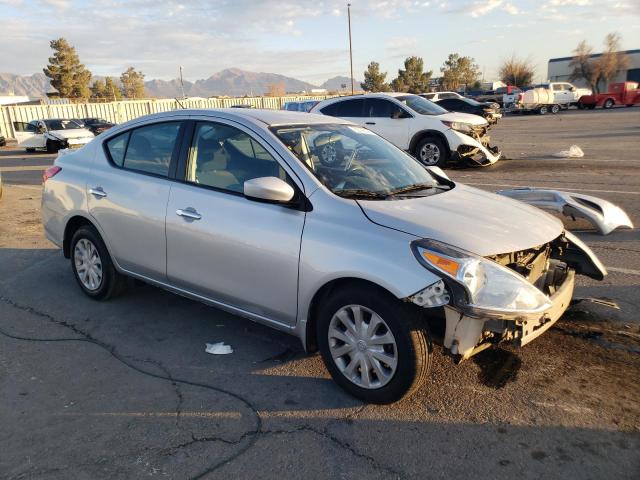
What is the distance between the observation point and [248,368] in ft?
12.3

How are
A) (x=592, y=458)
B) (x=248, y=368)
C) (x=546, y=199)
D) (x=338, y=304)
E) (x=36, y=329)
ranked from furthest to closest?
1. (x=546, y=199)
2. (x=36, y=329)
3. (x=248, y=368)
4. (x=338, y=304)
5. (x=592, y=458)

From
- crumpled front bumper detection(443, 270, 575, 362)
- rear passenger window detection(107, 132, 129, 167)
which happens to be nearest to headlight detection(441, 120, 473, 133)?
rear passenger window detection(107, 132, 129, 167)

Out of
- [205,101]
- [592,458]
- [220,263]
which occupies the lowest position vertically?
[592,458]

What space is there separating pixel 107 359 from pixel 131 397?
65 centimetres

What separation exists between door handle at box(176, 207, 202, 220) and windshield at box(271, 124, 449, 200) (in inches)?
32.0

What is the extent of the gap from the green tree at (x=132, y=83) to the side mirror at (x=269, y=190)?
343 ft

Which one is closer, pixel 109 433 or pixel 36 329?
pixel 109 433

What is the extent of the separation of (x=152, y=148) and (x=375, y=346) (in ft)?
8.41

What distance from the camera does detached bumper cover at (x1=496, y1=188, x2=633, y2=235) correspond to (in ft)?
20.6

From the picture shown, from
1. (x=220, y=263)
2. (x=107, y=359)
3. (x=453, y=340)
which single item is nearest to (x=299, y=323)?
(x=220, y=263)

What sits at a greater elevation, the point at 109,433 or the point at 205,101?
the point at 205,101

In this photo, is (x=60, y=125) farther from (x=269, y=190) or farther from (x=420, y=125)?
(x=269, y=190)

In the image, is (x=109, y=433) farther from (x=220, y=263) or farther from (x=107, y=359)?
(x=220, y=263)

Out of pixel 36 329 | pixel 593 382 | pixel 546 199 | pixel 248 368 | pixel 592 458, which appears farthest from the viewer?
pixel 546 199
